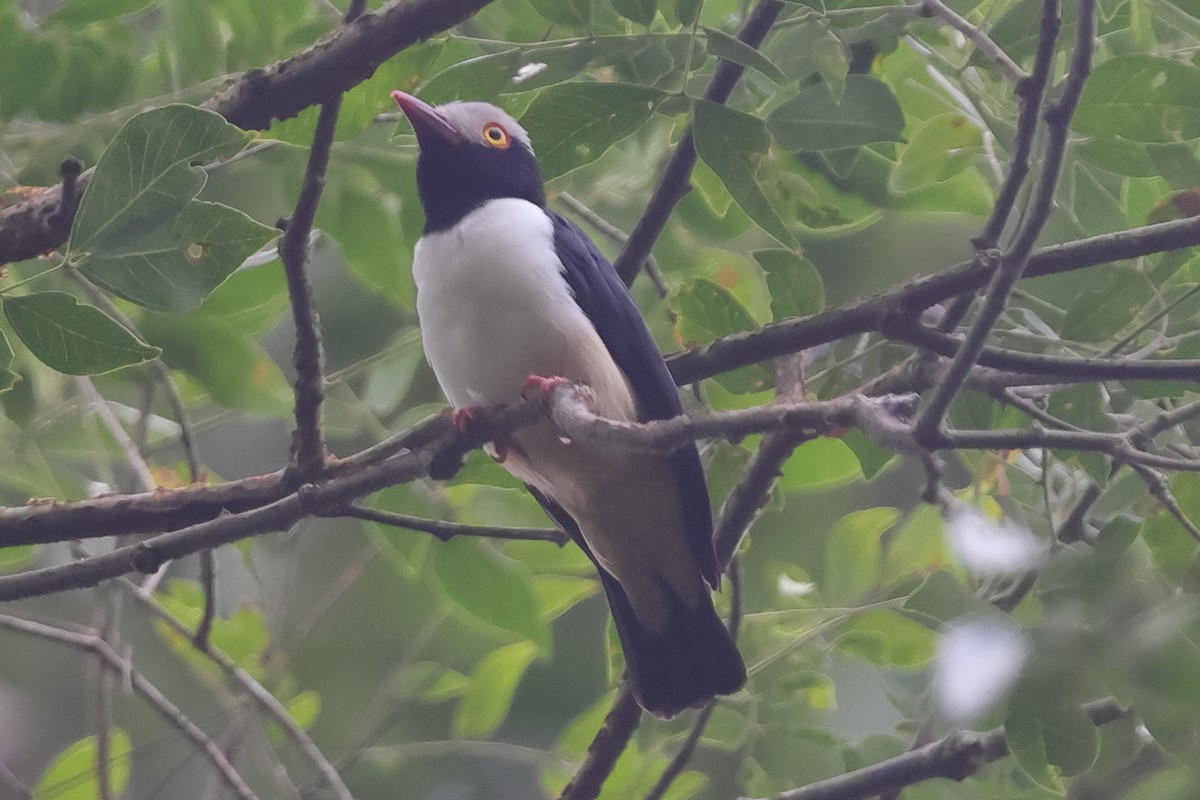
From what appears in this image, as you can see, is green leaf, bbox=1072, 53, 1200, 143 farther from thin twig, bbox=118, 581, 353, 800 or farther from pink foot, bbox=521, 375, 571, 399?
thin twig, bbox=118, 581, 353, 800

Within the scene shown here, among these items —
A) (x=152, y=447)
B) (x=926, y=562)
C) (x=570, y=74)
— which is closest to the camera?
(x=570, y=74)

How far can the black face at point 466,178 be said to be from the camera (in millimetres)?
3982

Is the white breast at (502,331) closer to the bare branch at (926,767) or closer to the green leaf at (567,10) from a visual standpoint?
the green leaf at (567,10)

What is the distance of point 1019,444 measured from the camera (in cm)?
199

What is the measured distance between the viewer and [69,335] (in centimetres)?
242

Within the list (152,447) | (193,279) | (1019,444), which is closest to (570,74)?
(193,279)

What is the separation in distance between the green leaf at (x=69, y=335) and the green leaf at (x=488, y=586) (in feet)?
3.86

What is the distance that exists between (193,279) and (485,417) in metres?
0.83

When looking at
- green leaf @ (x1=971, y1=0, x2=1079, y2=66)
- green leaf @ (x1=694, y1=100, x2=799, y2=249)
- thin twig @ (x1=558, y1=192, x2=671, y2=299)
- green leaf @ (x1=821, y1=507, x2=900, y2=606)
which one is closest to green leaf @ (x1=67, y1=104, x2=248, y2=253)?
green leaf @ (x1=694, y1=100, x2=799, y2=249)

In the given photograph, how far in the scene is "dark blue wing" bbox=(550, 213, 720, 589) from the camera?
3598 millimetres

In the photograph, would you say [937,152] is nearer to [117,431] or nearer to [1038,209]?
[1038,209]

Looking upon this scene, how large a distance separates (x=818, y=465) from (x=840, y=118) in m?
1.10

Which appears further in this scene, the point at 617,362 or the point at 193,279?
the point at 617,362

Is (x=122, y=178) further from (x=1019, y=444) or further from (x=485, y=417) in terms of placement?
(x=1019, y=444)
